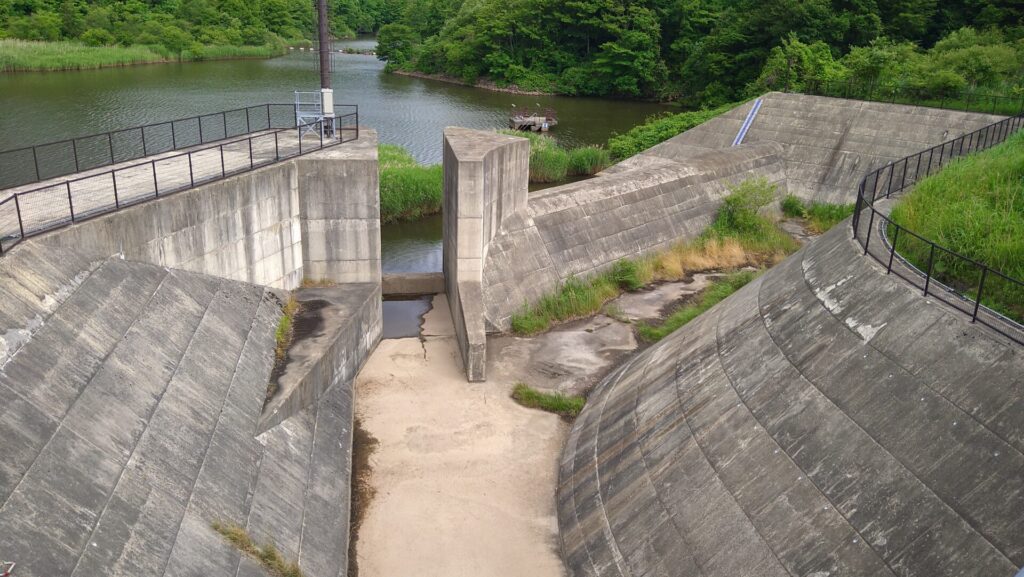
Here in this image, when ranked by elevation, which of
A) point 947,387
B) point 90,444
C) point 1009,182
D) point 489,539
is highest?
point 1009,182

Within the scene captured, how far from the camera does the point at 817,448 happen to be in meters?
11.4

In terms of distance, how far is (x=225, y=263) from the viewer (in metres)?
18.1

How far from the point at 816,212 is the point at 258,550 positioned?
1164 inches

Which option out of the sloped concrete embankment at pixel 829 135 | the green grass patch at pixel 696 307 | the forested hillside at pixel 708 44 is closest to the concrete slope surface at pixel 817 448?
the green grass patch at pixel 696 307

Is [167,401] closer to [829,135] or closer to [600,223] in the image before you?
[600,223]

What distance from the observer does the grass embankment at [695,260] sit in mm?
24109

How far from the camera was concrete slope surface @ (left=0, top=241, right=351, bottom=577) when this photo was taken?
9609mm

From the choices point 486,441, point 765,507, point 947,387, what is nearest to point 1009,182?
point 947,387

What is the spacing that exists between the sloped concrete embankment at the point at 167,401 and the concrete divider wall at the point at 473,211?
9.65 feet

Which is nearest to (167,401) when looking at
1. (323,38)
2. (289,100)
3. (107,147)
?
(323,38)

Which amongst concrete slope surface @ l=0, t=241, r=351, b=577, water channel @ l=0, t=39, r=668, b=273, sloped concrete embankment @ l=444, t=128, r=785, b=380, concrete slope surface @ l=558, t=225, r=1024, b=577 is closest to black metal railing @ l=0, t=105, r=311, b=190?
water channel @ l=0, t=39, r=668, b=273

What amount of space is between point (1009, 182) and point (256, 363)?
14.9m

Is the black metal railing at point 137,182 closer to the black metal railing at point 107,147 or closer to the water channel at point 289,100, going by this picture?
the black metal railing at point 107,147

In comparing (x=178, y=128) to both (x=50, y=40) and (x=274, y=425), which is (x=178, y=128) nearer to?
(x=274, y=425)
